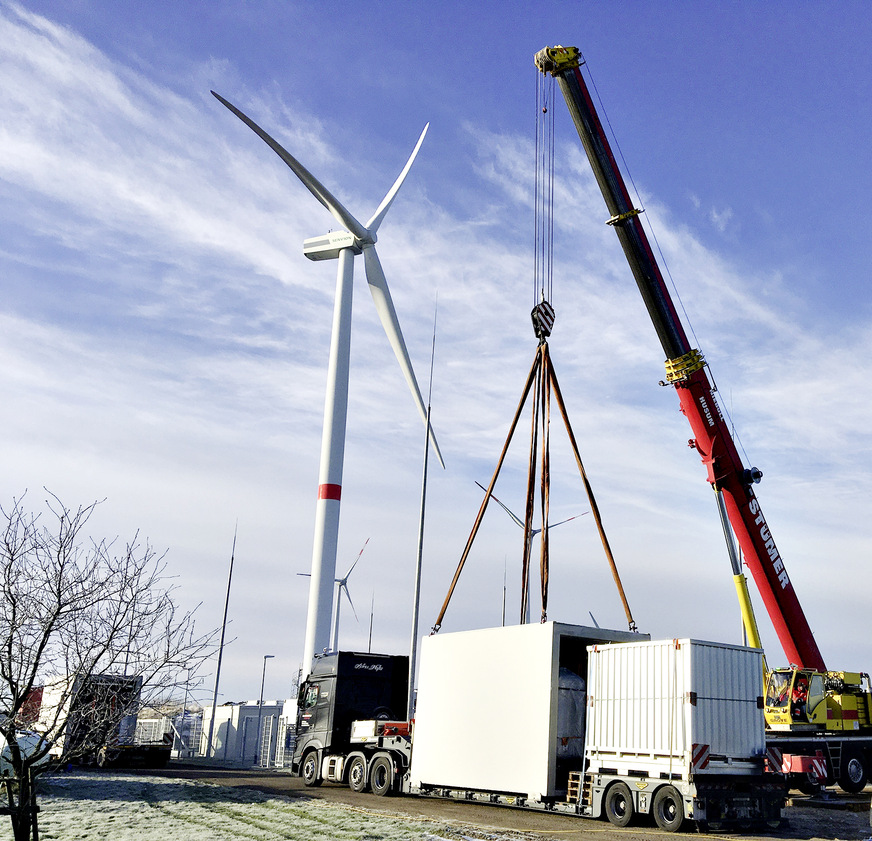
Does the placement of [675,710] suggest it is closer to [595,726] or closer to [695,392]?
[595,726]

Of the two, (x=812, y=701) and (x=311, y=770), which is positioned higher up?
(x=812, y=701)

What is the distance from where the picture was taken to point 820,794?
2269cm

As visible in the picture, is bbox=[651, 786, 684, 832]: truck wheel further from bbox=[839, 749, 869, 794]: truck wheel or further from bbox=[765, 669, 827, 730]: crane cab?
bbox=[839, 749, 869, 794]: truck wheel

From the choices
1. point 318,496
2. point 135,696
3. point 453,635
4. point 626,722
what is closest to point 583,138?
point 453,635

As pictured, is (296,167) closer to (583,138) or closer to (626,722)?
(583,138)

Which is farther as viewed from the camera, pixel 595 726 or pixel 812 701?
pixel 812 701

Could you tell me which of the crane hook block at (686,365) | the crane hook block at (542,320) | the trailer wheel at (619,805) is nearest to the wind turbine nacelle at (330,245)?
the crane hook block at (686,365)

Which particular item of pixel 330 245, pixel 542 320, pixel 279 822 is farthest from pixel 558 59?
pixel 330 245

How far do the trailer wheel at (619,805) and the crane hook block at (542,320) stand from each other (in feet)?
33.3

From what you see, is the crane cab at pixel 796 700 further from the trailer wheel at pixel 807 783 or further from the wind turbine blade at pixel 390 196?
the wind turbine blade at pixel 390 196

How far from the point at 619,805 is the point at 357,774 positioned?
1002 centimetres

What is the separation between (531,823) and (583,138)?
59.0 feet

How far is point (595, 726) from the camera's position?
16969 mm

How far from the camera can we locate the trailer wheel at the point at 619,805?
1588cm
